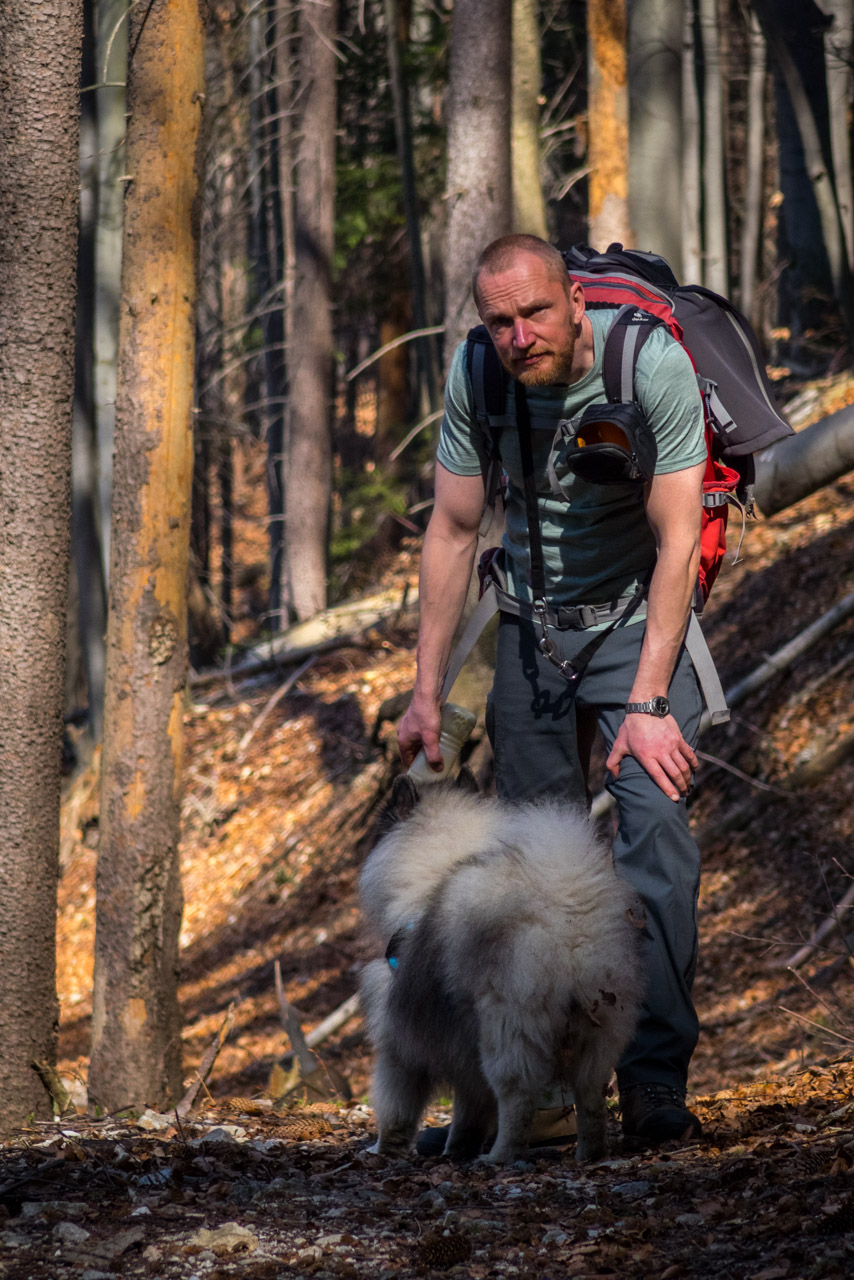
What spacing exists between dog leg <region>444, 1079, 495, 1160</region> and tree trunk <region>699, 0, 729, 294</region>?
10.2m

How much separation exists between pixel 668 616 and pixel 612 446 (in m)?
0.53

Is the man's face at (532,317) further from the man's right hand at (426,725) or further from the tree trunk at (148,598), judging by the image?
the tree trunk at (148,598)

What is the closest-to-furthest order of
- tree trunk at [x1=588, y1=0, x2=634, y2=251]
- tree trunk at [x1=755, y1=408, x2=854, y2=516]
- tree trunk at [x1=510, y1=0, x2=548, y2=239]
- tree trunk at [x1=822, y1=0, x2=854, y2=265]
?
tree trunk at [x1=755, y1=408, x2=854, y2=516]
tree trunk at [x1=822, y1=0, x2=854, y2=265]
tree trunk at [x1=510, y1=0, x2=548, y2=239]
tree trunk at [x1=588, y1=0, x2=634, y2=251]

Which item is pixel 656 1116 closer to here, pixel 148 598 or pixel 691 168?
pixel 148 598

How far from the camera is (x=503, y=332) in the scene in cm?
371

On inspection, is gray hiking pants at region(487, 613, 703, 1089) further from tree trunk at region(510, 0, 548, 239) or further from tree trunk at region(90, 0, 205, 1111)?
tree trunk at region(510, 0, 548, 239)

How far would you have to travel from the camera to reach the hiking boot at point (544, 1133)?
13.4ft

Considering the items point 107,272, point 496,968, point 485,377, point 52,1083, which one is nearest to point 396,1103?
point 496,968

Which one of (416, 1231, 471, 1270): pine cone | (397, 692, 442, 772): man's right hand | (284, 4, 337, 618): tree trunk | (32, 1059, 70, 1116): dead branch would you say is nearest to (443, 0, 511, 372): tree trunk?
(397, 692, 442, 772): man's right hand

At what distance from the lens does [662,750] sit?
366cm

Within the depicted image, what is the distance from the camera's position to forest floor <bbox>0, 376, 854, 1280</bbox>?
2.74 m

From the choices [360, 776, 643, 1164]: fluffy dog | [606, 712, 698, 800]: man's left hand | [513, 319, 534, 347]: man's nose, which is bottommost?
[360, 776, 643, 1164]: fluffy dog

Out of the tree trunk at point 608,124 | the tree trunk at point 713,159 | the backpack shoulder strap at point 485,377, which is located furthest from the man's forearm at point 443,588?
the tree trunk at point 713,159

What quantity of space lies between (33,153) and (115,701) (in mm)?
2261
